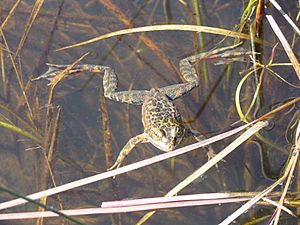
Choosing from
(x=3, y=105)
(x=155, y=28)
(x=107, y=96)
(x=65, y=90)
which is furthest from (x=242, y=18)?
(x=3, y=105)

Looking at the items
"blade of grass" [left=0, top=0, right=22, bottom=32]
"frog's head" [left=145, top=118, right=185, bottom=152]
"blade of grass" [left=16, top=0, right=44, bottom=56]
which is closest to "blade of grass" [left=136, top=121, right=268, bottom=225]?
"frog's head" [left=145, top=118, right=185, bottom=152]

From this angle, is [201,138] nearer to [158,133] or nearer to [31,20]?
[158,133]

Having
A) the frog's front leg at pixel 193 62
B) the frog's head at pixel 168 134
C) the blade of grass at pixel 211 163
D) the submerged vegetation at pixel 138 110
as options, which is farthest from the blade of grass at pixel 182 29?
the blade of grass at pixel 211 163

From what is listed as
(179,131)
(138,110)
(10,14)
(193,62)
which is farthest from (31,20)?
(179,131)

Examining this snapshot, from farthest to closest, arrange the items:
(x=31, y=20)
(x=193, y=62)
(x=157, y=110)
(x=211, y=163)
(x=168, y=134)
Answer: (x=31, y=20), (x=193, y=62), (x=157, y=110), (x=168, y=134), (x=211, y=163)

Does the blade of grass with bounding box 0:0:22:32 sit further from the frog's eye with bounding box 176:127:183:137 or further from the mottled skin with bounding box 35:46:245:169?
the frog's eye with bounding box 176:127:183:137

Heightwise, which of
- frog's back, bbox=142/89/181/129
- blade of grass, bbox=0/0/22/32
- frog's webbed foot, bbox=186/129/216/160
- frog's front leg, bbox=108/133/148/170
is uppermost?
blade of grass, bbox=0/0/22/32

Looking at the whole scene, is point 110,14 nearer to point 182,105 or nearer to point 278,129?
point 182,105
